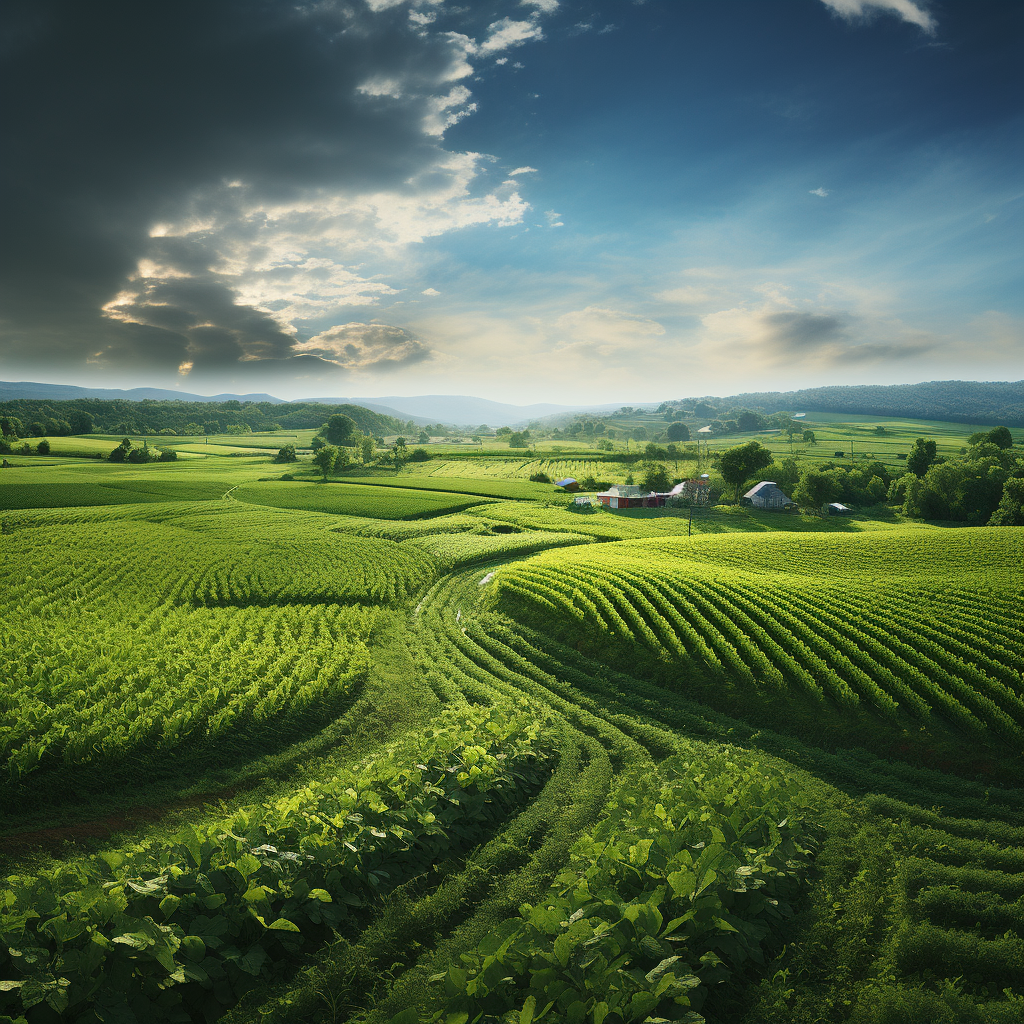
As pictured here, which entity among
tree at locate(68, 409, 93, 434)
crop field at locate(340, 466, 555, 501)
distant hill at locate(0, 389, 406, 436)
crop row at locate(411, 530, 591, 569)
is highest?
distant hill at locate(0, 389, 406, 436)

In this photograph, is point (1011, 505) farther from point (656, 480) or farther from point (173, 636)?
point (173, 636)

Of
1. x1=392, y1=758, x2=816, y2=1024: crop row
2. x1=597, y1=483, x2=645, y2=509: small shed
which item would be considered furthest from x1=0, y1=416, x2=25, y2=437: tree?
x1=392, y1=758, x2=816, y2=1024: crop row

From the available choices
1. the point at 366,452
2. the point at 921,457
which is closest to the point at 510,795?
the point at 921,457

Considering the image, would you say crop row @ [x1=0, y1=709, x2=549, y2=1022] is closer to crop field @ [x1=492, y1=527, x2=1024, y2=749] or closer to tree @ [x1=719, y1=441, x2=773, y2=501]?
crop field @ [x1=492, y1=527, x2=1024, y2=749]

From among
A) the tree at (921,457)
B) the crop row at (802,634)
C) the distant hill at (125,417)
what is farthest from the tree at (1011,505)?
the distant hill at (125,417)

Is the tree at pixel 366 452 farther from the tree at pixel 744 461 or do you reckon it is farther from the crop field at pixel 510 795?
the crop field at pixel 510 795
